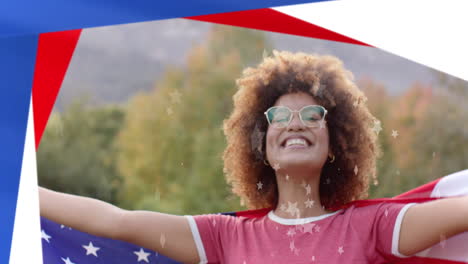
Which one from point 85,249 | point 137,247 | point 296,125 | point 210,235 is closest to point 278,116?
point 296,125

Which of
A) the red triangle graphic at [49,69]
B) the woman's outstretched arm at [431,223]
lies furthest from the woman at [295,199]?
the red triangle graphic at [49,69]

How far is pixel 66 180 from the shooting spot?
154 cm

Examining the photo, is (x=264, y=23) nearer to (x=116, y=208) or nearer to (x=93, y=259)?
(x=116, y=208)

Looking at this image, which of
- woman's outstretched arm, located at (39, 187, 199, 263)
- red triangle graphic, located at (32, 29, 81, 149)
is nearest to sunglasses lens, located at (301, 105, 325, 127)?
woman's outstretched arm, located at (39, 187, 199, 263)

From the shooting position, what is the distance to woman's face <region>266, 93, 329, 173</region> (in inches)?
53.7

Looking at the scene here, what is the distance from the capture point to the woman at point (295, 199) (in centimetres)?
136

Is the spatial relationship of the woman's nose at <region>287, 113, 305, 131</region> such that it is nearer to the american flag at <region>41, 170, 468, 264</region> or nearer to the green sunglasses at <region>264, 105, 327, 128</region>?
the green sunglasses at <region>264, 105, 327, 128</region>

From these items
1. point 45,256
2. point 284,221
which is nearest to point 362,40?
point 284,221

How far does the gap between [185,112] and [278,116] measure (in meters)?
0.20

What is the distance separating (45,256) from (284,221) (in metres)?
0.58

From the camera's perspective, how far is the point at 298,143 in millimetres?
1361

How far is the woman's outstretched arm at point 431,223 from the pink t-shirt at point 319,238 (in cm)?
2

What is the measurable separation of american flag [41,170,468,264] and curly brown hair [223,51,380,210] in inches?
2.4

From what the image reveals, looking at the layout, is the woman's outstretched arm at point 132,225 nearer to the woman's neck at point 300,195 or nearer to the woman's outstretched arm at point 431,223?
the woman's neck at point 300,195
